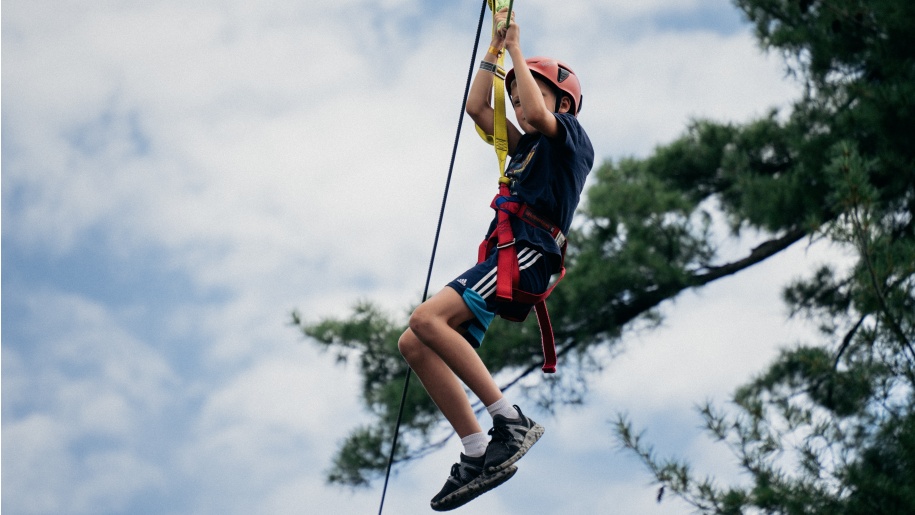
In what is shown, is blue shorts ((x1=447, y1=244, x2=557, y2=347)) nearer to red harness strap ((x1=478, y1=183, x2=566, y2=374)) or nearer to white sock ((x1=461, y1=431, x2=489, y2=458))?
red harness strap ((x1=478, y1=183, x2=566, y2=374))

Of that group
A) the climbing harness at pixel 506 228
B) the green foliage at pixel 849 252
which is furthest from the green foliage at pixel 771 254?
the climbing harness at pixel 506 228

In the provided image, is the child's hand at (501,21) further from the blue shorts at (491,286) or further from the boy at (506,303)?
the blue shorts at (491,286)

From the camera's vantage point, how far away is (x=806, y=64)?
7.70 m

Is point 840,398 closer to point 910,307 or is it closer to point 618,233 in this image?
point 910,307

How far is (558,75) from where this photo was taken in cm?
335

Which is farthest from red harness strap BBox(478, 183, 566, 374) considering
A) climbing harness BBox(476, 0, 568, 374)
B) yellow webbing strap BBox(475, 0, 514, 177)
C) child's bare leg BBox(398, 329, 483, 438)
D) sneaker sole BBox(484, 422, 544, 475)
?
sneaker sole BBox(484, 422, 544, 475)

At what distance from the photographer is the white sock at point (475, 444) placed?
313 cm

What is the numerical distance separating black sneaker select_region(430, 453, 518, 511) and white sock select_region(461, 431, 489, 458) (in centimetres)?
1

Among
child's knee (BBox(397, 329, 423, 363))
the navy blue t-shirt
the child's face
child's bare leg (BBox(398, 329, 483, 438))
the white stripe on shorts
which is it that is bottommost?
child's bare leg (BBox(398, 329, 483, 438))

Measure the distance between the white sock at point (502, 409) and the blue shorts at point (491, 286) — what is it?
0.18 m

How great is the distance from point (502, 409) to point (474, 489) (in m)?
0.23

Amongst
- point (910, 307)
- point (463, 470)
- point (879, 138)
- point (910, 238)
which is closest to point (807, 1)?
point (879, 138)

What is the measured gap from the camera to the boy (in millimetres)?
3068

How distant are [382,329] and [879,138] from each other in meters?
3.50
